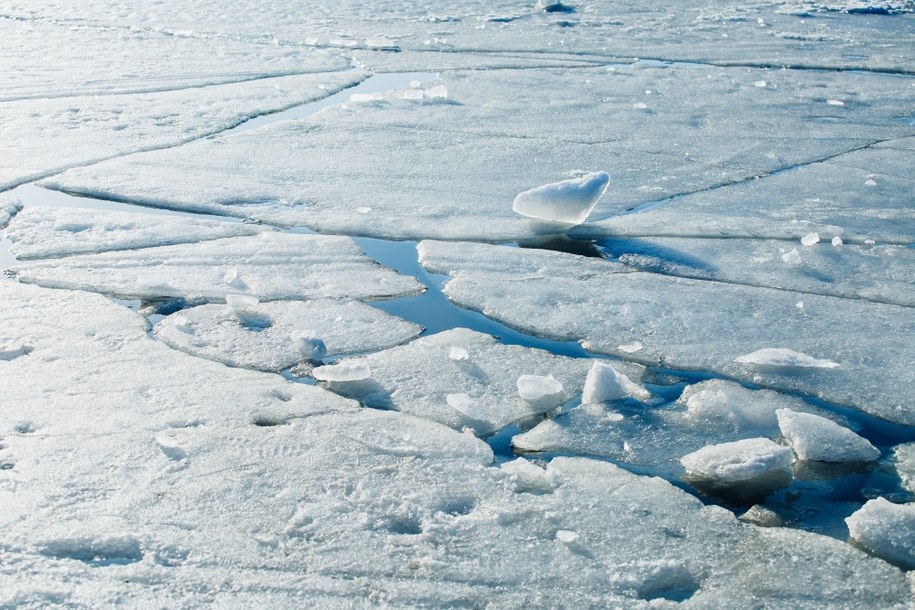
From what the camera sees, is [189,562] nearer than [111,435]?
Yes

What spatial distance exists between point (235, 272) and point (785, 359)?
176cm

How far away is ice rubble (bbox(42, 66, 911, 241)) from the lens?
3488 mm

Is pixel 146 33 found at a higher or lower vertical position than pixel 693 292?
higher

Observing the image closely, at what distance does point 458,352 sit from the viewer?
7.84 ft

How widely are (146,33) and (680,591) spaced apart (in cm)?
801

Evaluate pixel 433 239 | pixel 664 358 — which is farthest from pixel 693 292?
pixel 433 239

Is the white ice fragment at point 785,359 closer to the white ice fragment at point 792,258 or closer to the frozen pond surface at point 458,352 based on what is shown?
the frozen pond surface at point 458,352

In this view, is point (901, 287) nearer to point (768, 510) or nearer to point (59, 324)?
point (768, 510)

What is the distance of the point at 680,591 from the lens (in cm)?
158

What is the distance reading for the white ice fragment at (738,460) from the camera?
1886 mm

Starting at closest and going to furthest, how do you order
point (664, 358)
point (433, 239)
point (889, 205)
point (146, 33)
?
point (664, 358), point (433, 239), point (889, 205), point (146, 33)

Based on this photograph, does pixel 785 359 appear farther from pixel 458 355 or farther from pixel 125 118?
pixel 125 118

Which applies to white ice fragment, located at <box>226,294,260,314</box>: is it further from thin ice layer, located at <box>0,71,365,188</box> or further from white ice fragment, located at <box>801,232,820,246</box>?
white ice fragment, located at <box>801,232,820,246</box>

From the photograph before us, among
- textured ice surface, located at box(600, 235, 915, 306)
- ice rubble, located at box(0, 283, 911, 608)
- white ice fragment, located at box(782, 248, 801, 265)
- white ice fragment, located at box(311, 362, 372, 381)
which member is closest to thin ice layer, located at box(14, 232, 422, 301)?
white ice fragment, located at box(311, 362, 372, 381)
